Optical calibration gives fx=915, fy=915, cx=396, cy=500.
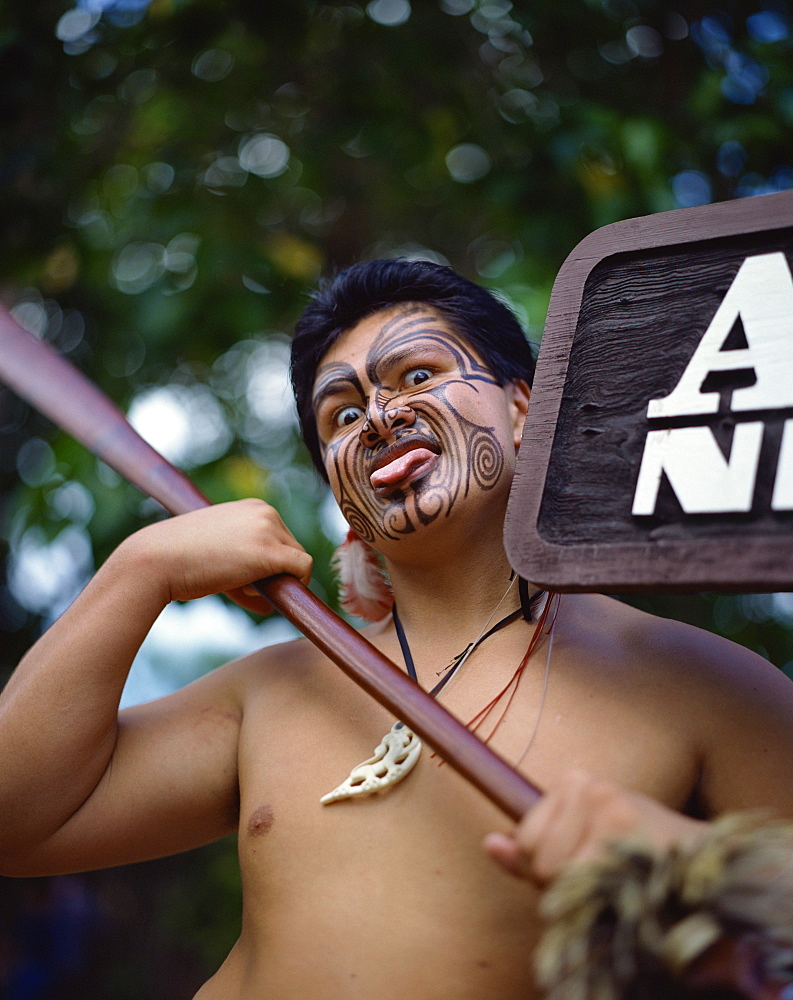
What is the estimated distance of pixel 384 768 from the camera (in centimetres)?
134

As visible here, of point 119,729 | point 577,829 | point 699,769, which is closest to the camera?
point 577,829

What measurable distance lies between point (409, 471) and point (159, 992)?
3429 mm

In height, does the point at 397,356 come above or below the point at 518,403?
above

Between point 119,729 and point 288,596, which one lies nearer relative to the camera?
point 288,596

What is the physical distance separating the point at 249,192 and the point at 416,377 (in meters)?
2.02

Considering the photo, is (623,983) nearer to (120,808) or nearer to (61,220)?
(120,808)

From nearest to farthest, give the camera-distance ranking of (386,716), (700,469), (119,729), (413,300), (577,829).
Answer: (577,829) → (700,469) → (386,716) → (119,729) → (413,300)

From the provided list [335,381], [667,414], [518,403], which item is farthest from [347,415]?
[667,414]

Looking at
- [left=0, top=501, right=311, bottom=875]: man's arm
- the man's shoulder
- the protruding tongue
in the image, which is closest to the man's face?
the protruding tongue

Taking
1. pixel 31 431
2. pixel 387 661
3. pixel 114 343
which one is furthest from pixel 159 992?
pixel 387 661

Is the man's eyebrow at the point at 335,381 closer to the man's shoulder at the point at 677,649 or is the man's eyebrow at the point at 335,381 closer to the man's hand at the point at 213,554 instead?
the man's hand at the point at 213,554

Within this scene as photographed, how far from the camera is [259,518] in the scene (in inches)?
59.5

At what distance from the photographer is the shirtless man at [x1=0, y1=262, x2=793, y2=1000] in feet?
4.07

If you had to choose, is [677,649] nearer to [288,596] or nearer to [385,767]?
[385,767]
